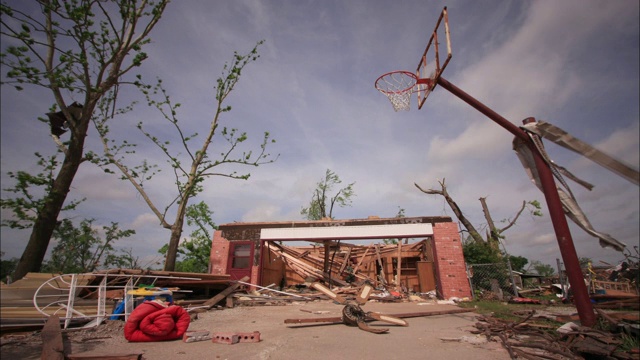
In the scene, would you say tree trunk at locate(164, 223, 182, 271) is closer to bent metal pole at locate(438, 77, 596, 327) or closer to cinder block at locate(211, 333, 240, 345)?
cinder block at locate(211, 333, 240, 345)

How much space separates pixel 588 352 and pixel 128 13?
1393cm

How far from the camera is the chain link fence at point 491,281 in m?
11.9

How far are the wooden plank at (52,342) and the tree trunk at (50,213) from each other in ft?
8.63

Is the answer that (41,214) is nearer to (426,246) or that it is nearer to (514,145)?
(514,145)

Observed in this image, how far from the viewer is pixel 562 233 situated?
17.8 feet

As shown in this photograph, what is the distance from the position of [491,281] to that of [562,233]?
849 cm

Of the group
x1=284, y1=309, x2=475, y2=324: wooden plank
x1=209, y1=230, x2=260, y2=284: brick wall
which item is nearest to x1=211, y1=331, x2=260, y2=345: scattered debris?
x1=284, y1=309, x2=475, y2=324: wooden plank

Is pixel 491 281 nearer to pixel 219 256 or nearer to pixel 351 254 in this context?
pixel 351 254

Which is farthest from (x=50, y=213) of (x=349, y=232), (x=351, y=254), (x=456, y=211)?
(x=456, y=211)

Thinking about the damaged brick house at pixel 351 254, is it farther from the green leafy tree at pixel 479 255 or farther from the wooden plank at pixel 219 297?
the wooden plank at pixel 219 297

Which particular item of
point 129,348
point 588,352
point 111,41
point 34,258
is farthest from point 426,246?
point 111,41

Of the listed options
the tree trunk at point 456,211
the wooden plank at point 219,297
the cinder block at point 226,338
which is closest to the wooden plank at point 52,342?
the cinder block at point 226,338

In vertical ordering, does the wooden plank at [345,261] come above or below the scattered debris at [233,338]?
above

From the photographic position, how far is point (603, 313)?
468 cm
